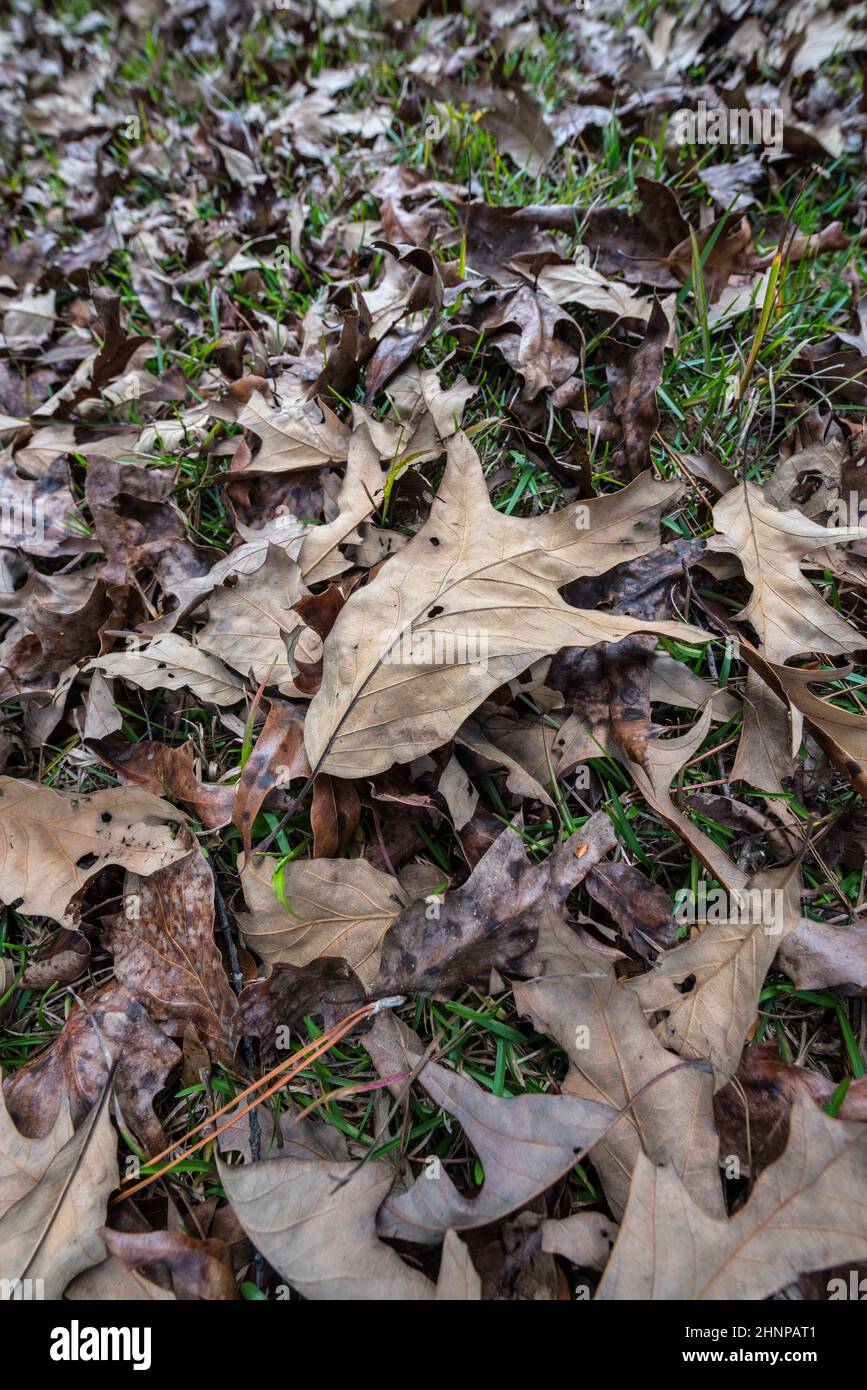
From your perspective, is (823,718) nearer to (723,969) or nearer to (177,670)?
(723,969)

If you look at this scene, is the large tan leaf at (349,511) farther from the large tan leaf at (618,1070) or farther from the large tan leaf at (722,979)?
the large tan leaf at (722,979)

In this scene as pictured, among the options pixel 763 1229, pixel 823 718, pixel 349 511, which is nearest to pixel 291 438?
pixel 349 511

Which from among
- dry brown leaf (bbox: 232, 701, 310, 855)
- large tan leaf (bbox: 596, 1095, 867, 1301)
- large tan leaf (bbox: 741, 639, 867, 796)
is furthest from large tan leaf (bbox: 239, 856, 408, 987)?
large tan leaf (bbox: 741, 639, 867, 796)

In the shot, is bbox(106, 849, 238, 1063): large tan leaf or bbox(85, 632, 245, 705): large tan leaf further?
bbox(85, 632, 245, 705): large tan leaf

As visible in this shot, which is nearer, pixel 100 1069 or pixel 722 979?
pixel 722 979

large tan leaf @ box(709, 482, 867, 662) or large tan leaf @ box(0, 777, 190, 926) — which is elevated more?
large tan leaf @ box(709, 482, 867, 662)

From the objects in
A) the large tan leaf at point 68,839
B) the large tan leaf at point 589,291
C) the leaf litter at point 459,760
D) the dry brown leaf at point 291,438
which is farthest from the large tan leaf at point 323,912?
the large tan leaf at point 589,291

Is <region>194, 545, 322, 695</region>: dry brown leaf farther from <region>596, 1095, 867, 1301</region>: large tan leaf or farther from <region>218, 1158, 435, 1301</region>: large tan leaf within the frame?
<region>596, 1095, 867, 1301</region>: large tan leaf
